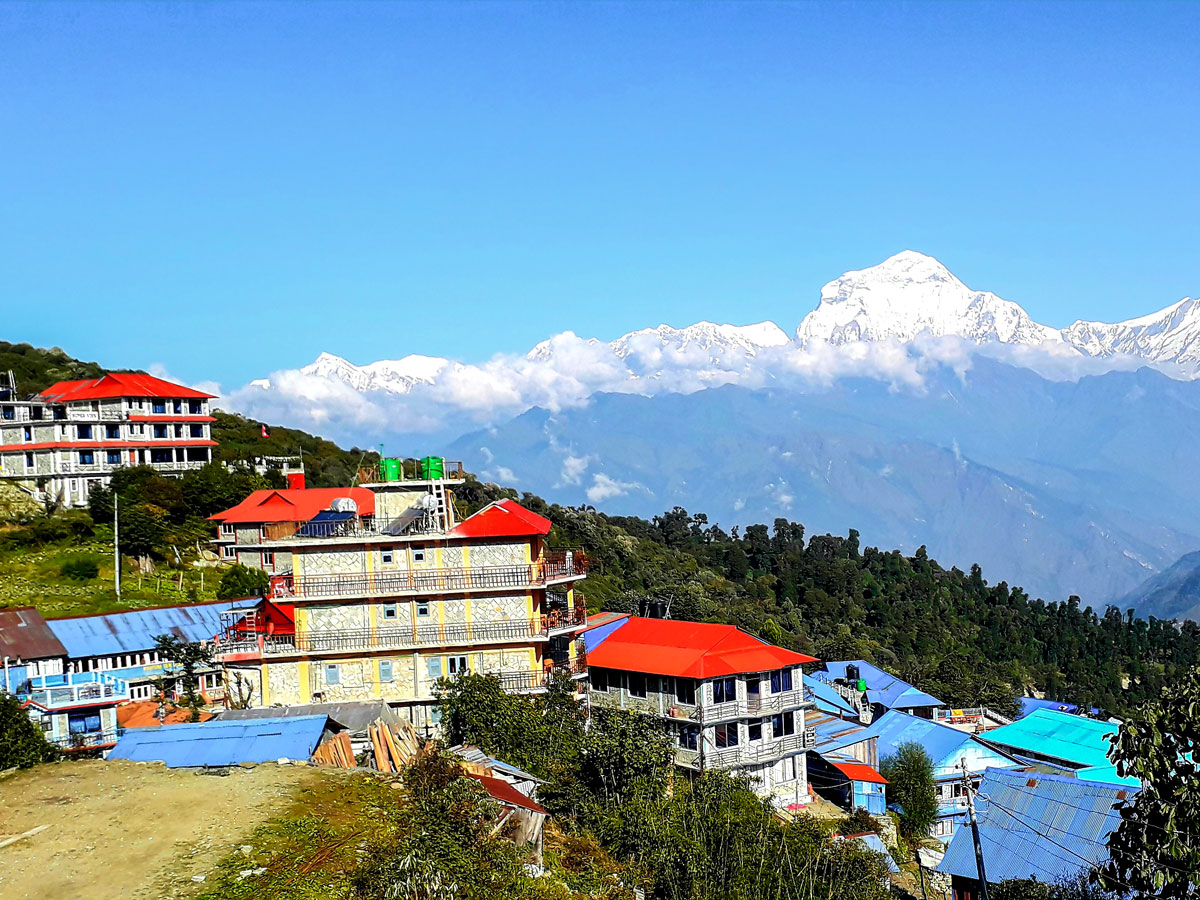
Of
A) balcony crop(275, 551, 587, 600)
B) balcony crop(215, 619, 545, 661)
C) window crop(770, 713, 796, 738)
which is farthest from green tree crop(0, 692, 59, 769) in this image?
window crop(770, 713, 796, 738)

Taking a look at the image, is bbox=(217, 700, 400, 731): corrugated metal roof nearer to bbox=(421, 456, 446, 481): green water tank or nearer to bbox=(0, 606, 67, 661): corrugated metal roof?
bbox=(0, 606, 67, 661): corrugated metal roof

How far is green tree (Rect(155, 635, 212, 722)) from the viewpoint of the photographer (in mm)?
41966

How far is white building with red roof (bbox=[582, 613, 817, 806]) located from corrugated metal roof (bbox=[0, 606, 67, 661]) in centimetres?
A: 2276

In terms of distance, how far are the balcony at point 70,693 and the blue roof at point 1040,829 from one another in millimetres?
30966

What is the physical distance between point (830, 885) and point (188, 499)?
53094mm

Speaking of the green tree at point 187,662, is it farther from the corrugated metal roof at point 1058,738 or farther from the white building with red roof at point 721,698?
the corrugated metal roof at point 1058,738

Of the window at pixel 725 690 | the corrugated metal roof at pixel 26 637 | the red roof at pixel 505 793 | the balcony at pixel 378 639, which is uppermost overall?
the corrugated metal roof at pixel 26 637

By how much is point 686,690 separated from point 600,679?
531cm

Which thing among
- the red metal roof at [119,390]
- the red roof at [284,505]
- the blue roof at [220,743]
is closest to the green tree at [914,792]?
the blue roof at [220,743]

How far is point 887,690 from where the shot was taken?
68125 millimetres

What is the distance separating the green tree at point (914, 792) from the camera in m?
48.4

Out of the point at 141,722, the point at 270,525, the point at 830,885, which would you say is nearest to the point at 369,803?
the point at 830,885

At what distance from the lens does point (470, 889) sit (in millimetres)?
19562

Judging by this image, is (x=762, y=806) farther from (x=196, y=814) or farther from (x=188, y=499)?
(x=188, y=499)
